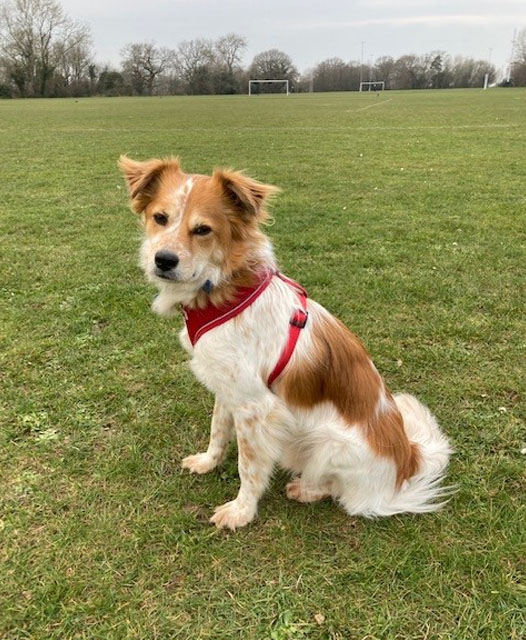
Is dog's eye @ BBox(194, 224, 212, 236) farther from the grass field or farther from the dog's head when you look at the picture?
the grass field

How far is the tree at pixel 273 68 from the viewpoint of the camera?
102 metres

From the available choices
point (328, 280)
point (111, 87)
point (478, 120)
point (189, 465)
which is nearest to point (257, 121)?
point (478, 120)

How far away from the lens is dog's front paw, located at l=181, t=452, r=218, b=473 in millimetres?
3408

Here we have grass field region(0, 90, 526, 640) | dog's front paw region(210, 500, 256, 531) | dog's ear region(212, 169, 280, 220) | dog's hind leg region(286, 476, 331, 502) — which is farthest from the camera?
dog's hind leg region(286, 476, 331, 502)

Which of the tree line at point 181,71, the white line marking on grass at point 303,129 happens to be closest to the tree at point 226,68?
the tree line at point 181,71

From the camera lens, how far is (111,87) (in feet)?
282

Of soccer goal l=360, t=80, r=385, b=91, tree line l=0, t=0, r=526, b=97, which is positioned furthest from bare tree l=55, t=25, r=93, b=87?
soccer goal l=360, t=80, r=385, b=91

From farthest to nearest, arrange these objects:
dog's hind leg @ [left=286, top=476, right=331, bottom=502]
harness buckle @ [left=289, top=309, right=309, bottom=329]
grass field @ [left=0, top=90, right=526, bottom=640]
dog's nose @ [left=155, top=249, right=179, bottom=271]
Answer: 1. dog's hind leg @ [left=286, top=476, right=331, bottom=502]
2. harness buckle @ [left=289, top=309, right=309, bottom=329]
3. dog's nose @ [left=155, top=249, right=179, bottom=271]
4. grass field @ [left=0, top=90, right=526, bottom=640]

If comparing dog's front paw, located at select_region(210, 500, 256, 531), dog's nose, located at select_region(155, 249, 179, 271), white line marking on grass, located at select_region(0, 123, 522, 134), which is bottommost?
dog's front paw, located at select_region(210, 500, 256, 531)

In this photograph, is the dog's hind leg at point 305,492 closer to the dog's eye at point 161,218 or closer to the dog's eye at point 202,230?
the dog's eye at point 202,230

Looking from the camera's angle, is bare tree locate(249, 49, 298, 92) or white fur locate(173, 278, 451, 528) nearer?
white fur locate(173, 278, 451, 528)

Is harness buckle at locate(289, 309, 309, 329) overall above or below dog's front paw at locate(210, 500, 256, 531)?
above

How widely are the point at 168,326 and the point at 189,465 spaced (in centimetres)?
191

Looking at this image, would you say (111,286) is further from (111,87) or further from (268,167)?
(111,87)
